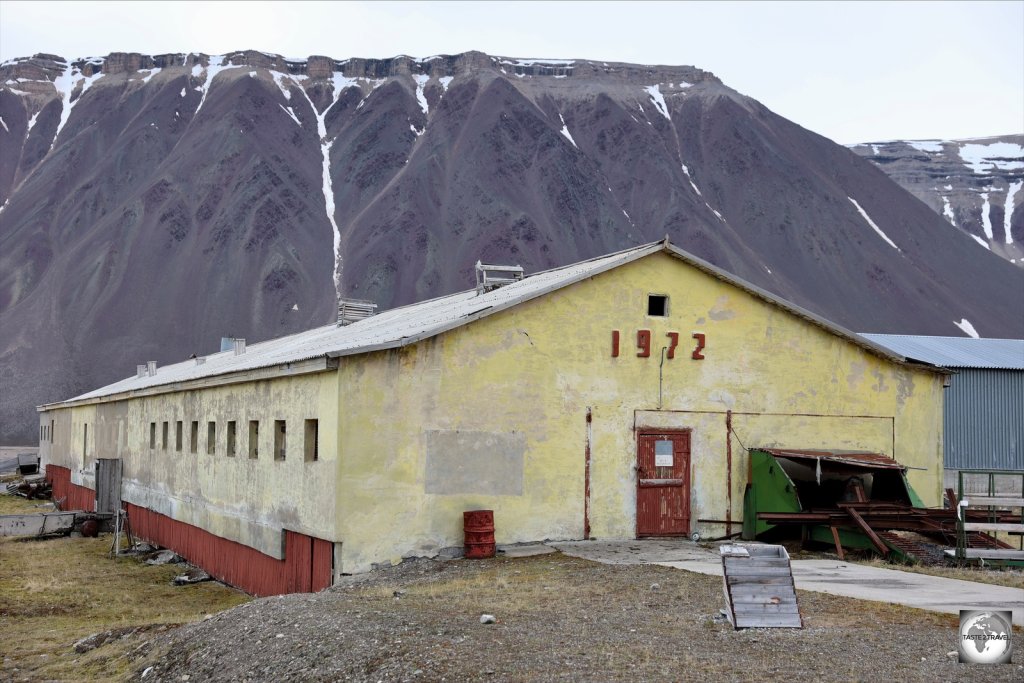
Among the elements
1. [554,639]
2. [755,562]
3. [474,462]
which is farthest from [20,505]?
[755,562]

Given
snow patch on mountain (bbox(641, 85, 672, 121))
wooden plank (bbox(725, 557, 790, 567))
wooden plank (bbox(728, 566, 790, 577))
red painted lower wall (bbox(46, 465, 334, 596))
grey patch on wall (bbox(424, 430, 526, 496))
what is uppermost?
Answer: snow patch on mountain (bbox(641, 85, 672, 121))

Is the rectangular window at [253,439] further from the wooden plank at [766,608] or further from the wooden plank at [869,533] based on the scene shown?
the wooden plank at [766,608]

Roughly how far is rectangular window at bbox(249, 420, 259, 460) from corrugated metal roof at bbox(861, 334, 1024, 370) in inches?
920

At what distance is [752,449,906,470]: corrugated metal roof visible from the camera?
1950 cm

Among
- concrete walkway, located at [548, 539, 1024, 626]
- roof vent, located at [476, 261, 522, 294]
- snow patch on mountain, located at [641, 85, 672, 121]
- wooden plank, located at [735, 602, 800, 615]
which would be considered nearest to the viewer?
wooden plank, located at [735, 602, 800, 615]

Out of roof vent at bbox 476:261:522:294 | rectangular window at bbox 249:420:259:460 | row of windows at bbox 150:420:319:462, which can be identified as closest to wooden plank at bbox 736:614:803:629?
row of windows at bbox 150:420:319:462

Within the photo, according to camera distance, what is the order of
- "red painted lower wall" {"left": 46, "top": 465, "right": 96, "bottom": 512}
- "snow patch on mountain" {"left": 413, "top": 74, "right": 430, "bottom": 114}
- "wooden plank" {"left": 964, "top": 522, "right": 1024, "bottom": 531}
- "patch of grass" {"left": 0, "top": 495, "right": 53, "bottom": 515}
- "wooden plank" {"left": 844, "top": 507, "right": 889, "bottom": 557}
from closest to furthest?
"wooden plank" {"left": 964, "top": 522, "right": 1024, "bottom": 531}
"wooden plank" {"left": 844, "top": 507, "right": 889, "bottom": 557}
"red painted lower wall" {"left": 46, "top": 465, "right": 96, "bottom": 512}
"patch of grass" {"left": 0, "top": 495, "right": 53, "bottom": 515}
"snow patch on mountain" {"left": 413, "top": 74, "right": 430, "bottom": 114}

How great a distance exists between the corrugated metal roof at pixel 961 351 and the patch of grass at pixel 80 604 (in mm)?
25287

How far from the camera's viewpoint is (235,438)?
2280 centimetres

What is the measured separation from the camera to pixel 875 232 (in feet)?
446

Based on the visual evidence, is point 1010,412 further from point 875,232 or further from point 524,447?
point 875,232

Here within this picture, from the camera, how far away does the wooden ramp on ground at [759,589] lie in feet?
37.0

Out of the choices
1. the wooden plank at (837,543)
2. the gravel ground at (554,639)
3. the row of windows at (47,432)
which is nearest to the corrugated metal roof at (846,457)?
the wooden plank at (837,543)

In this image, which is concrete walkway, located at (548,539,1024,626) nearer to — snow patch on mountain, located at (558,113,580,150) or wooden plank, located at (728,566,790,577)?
wooden plank, located at (728,566,790,577)
